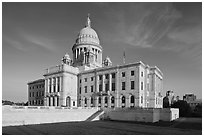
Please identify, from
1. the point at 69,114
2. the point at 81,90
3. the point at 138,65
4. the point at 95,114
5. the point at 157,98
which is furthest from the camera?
the point at 81,90

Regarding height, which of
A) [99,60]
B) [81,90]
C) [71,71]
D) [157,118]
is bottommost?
[157,118]

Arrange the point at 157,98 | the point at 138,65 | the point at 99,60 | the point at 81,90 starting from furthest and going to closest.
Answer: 1. the point at 99,60
2. the point at 81,90
3. the point at 157,98
4. the point at 138,65

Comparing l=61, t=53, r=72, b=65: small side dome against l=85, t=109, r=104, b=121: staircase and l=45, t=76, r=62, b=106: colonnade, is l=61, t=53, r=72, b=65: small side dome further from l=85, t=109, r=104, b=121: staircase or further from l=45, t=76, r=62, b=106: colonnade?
l=85, t=109, r=104, b=121: staircase

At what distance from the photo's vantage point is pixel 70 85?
71250mm

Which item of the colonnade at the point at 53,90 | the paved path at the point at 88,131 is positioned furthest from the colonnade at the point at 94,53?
the paved path at the point at 88,131

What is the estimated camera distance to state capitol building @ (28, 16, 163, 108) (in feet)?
199

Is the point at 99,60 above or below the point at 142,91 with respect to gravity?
above

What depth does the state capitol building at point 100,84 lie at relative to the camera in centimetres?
6053

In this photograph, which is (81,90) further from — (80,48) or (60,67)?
(80,48)

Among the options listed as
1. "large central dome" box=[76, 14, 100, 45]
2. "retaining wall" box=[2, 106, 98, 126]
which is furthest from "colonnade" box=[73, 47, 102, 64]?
"retaining wall" box=[2, 106, 98, 126]

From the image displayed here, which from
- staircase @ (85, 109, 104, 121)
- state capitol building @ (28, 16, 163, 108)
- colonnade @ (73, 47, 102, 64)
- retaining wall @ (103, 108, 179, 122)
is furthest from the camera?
colonnade @ (73, 47, 102, 64)

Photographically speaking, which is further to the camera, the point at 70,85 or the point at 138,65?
the point at 70,85

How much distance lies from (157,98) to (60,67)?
33143 millimetres

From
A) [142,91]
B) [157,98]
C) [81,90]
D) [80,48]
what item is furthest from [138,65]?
[80,48]
